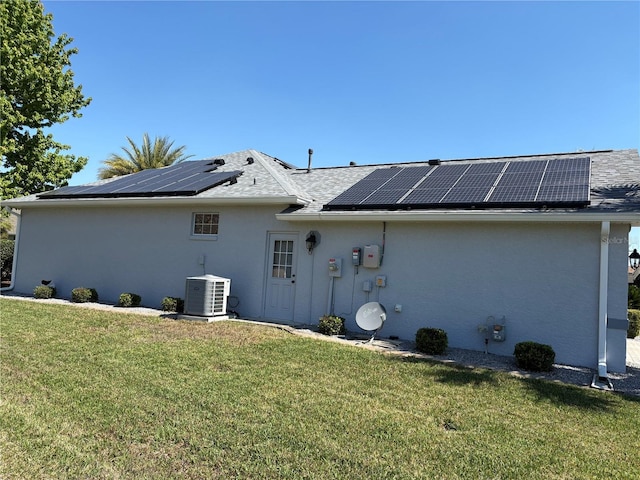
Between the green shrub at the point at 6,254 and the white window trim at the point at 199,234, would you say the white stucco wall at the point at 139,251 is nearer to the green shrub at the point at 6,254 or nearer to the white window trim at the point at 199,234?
the white window trim at the point at 199,234

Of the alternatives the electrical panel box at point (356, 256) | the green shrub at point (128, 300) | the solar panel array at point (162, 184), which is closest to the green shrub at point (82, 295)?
the green shrub at point (128, 300)

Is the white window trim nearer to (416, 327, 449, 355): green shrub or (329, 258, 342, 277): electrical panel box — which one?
(329, 258, 342, 277): electrical panel box

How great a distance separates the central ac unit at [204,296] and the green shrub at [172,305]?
2.86ft

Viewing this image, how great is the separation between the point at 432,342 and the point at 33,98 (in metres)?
19.1

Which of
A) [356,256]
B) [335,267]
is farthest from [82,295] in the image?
[356,256]

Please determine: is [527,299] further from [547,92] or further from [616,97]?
[547,92]

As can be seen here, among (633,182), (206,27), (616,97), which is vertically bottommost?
(633,182)

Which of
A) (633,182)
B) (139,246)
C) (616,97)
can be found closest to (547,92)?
(616,97)

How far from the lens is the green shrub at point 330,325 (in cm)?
868

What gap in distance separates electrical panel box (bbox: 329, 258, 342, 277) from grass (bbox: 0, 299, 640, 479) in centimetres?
270

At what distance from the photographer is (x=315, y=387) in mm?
5191

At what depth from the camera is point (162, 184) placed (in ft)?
40.3

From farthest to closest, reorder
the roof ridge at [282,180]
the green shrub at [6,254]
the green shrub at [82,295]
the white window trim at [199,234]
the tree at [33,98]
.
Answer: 1. the green shrub at [6,254]
2. the tree at [33,98]
3. the green shrub at [82,295]
4. the white window trim at [199,234]
5. the roof ridge at [282,180]

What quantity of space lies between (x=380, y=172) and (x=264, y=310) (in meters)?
4.94
